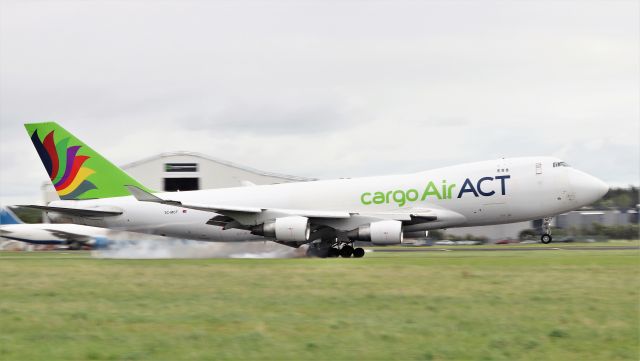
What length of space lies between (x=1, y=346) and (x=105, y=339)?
5.45 ft

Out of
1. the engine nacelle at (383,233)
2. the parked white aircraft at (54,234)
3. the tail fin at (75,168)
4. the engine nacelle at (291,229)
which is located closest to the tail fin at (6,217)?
the parked white aircraft at (54,234)

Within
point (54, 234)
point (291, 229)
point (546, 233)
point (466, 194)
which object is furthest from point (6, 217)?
point (546, 233)

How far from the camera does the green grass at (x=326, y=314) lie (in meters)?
13.1

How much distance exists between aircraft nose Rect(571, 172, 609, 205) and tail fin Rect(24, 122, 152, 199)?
21.9m

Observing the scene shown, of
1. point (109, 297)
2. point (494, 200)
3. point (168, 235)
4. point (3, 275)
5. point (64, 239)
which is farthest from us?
point (64, 239)

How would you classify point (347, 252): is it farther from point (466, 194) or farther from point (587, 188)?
point (587, 188)

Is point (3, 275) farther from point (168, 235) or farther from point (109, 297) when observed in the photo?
point (168, 235)

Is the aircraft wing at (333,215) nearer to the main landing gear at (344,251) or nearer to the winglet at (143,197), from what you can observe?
the winglet at (143,197)

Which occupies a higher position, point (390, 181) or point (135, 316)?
point (390, 181)

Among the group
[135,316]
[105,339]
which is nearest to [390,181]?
[135,316]

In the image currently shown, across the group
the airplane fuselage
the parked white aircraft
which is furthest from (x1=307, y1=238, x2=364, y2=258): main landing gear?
the parked white aircraft

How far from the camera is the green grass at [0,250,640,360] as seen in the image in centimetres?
1313

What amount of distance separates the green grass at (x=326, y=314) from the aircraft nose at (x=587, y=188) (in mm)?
11719

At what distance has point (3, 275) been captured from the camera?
26.2 metres
